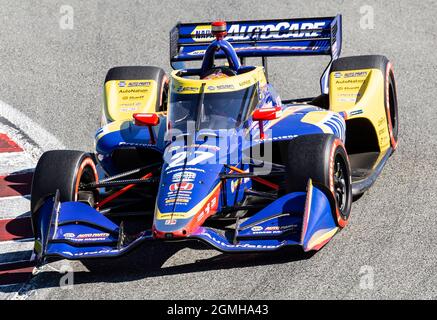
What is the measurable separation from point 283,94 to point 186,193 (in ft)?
17.8

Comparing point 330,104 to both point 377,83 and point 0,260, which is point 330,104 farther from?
point 0,260

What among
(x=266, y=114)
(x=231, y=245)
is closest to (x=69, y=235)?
(x=231, y=245)

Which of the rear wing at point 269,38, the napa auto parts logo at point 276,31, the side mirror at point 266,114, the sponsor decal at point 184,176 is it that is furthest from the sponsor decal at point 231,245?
the napa auto parts logo at point 276,31

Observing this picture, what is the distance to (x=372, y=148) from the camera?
11445mm

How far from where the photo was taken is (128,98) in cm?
1198

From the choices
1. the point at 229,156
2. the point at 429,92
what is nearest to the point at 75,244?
the point at 229,156

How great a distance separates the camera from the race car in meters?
8.96

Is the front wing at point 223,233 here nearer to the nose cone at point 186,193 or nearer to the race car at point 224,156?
the race car at point 224,156

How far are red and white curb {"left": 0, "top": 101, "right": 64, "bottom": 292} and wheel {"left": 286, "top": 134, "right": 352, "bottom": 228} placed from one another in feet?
8.39

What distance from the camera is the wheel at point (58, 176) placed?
9516 mm

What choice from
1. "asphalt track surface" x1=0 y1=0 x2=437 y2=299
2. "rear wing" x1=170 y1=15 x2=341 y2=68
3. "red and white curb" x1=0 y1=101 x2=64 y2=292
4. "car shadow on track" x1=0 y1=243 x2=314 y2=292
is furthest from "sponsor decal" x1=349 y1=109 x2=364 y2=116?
"red and white curb" x1=0 y1=101 x2=64 y2=292

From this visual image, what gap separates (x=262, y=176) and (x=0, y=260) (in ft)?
8.59

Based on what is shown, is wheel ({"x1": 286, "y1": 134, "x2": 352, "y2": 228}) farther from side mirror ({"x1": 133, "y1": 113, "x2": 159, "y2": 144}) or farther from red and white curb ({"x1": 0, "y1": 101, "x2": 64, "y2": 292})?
red and white curb ({"x1": 0, "y1": 101, "x2": 64, "y2": 292})

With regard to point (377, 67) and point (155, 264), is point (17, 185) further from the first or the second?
point (377, 67)
